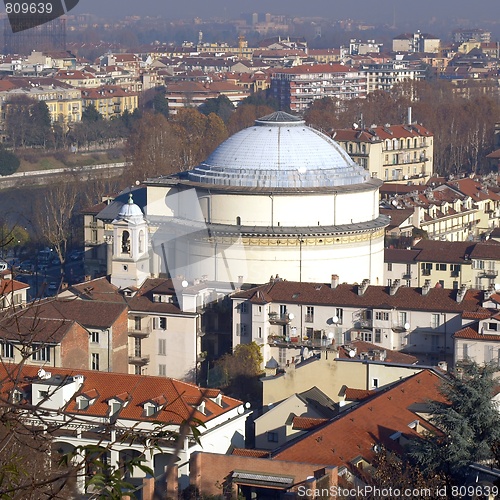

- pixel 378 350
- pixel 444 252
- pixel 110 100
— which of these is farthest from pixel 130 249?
pixel 110 100

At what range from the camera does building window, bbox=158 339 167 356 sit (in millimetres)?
14939

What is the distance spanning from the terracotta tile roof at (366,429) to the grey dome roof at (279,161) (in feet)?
20.2

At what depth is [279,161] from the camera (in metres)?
17.7

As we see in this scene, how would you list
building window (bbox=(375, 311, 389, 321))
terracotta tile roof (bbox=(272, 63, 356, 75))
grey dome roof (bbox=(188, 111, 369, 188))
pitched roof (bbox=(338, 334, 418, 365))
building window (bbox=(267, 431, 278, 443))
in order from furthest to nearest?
terracotta tile roof (bbox=(272, 63, 356, 75)), grey dome roof (bbox=(188, 111, 369, 188)), building window (bbox=(375, 311, 389, 321)), pitched roof (bbox=(338, 334, 418, 365)), building window (bbox=(267, 431, 278, 443))

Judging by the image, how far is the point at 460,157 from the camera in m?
35.8

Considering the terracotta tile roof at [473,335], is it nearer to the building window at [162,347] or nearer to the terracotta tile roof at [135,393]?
the building window at [162,347]

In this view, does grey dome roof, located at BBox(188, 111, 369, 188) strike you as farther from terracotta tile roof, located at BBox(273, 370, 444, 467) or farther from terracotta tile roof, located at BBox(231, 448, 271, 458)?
terracotta tile roof, located at BBox(231, 448, 271, 458)

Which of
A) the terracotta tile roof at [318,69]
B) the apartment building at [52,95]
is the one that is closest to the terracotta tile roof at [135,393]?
the apartment building at [52,95]

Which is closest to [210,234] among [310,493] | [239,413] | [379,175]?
[239,413]

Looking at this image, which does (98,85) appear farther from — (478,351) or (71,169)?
(478,351)

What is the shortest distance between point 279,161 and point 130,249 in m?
1.97

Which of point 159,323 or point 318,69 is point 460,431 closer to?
point 159,323
